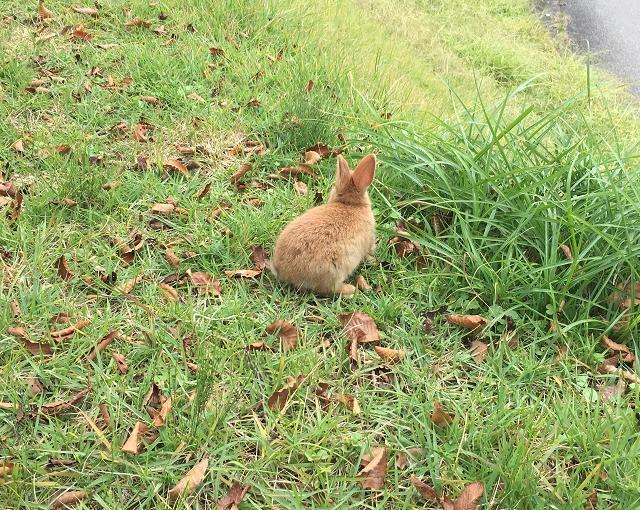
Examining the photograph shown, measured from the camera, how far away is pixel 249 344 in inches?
98.7

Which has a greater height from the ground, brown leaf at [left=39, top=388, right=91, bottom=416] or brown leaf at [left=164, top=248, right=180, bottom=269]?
brown leaf at [left=164, top=248, right=180, bottom=269]

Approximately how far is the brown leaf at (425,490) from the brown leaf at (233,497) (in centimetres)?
62

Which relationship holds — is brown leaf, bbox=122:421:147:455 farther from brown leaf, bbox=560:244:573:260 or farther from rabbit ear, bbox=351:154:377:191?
brown leaf, bbox=560:244:573:260

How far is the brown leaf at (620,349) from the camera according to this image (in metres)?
2.67

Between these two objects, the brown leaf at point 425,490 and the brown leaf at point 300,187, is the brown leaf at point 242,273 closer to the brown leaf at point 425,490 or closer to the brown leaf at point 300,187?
the brown leaf at point 300,187

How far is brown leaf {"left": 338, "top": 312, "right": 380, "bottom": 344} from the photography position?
2.63 metres

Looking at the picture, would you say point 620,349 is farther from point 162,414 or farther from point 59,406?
point 59,406

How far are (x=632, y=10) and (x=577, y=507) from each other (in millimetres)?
9960

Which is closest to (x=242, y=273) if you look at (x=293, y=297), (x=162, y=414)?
(x=293, y=297)

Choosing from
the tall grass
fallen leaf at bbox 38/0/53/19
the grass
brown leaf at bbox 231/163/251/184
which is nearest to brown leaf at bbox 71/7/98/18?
fallen leaf at bbox 38/0/53/19

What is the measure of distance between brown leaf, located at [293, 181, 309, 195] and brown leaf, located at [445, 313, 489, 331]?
1.25m

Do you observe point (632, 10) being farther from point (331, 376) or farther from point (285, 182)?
point (331, 376)

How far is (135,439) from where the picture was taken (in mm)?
2053

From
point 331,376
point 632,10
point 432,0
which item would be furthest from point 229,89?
point 632,10
